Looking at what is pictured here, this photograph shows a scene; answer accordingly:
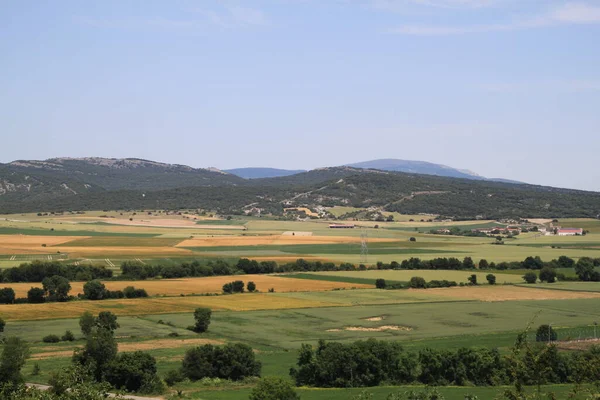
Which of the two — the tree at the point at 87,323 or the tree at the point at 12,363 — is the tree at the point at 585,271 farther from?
the tree at the point at 12,363

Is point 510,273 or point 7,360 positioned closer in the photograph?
point 7,360

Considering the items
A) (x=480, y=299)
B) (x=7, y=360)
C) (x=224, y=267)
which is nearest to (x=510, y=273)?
(x=480, y=299)

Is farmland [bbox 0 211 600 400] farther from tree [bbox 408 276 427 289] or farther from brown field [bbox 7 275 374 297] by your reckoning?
tree [bbox 408 276 427 289]

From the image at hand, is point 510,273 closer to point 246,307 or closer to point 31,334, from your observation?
point 246,307

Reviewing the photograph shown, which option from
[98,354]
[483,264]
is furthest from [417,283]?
[98,354]

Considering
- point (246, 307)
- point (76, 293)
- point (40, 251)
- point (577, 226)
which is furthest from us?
point (577, 226)

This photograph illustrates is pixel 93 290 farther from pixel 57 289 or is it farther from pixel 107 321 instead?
pixel 107 321
